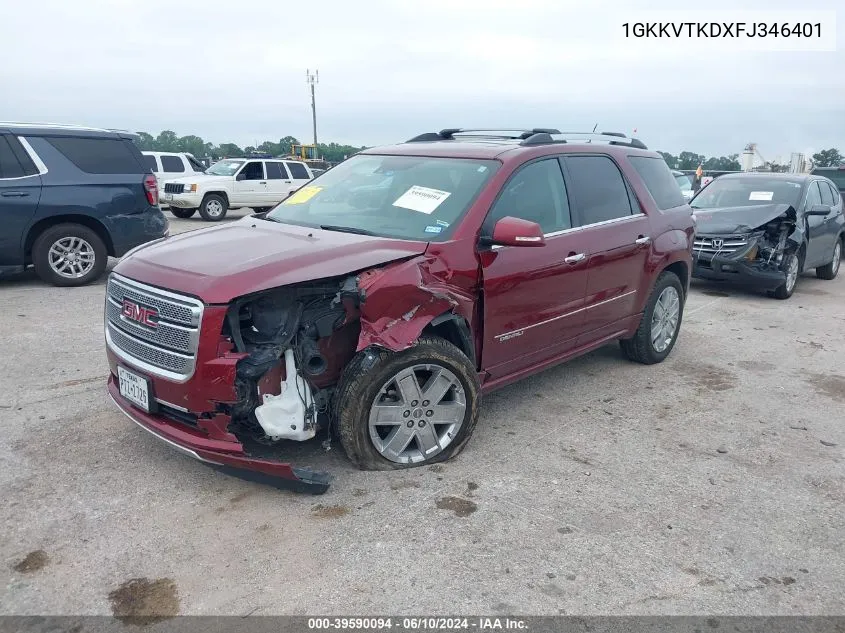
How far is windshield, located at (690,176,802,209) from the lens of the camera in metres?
10.0

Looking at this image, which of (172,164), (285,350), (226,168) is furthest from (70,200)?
(172,164)

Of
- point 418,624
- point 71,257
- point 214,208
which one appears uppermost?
point 214,208

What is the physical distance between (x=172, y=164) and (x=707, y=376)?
18.1 meters

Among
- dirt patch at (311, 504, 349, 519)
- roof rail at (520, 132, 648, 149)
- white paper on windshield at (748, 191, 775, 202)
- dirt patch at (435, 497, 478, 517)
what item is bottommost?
dirt patch at (435, 497, 478, 517)

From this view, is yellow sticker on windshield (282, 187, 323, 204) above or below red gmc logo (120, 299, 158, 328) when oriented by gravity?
above

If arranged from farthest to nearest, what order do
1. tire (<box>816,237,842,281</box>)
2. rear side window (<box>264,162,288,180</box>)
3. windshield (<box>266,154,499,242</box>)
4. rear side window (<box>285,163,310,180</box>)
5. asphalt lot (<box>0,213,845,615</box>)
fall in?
rear side window (<box>285,163,310,180</box>), rear side window (<box>264,162,288,180</box>), tire (<box>816,237,842,281</box>), windshield (<box>266,154,499,242</box>), asphalt lot (<box>0,213,845,615</box>)

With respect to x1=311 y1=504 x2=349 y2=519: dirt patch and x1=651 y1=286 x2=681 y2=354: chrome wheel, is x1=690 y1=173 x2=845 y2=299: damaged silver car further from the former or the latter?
x1=311 y1=504 x2=349 y2=519: dirt patch

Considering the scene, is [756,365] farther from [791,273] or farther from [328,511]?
[328,511]

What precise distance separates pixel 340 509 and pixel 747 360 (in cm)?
445

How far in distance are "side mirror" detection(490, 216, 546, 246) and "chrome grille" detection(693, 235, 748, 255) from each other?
603 cm

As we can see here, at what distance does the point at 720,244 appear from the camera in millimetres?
9320

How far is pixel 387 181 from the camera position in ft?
15.3

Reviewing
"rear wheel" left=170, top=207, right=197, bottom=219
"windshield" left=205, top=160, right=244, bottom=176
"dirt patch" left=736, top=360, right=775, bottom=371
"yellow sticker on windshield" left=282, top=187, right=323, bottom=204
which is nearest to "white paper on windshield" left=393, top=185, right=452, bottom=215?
"yellow sticker on windshield" left=282, top=187, right=323, bottom=204

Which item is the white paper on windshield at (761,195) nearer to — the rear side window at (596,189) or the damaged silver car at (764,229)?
the damaged silver car at (764,229)
